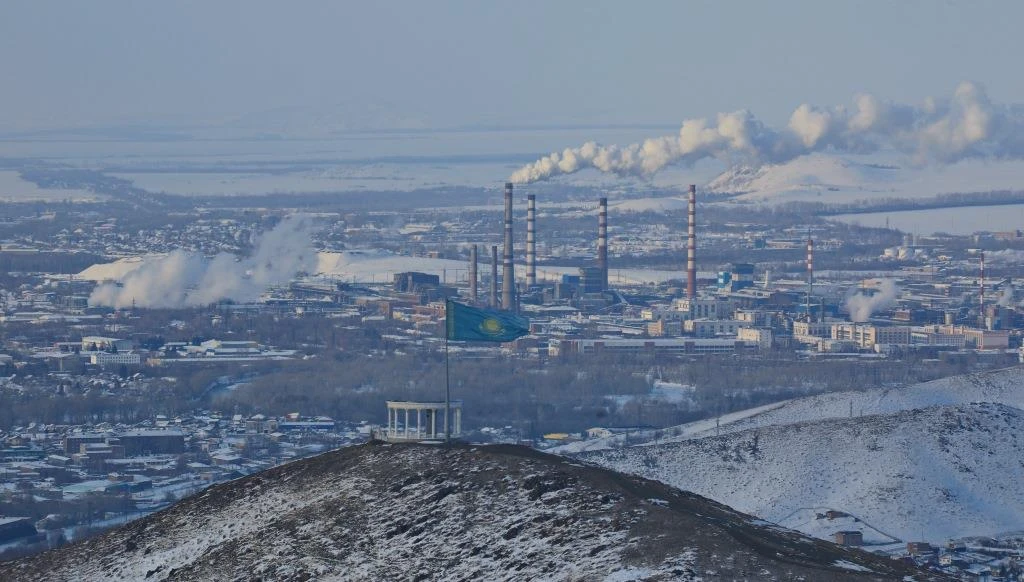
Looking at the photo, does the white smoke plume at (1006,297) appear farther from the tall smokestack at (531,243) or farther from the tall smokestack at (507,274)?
the tall smokestack at (507,274)

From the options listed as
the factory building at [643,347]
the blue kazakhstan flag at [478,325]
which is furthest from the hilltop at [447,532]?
the factory building at [643,347]

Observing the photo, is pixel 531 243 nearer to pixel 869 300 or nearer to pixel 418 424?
pixel 869 300

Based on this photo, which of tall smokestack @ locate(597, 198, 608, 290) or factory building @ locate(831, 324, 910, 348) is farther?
tall smokestack @ locate(597, 198, 608, 290)

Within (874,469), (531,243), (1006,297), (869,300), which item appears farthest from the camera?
(531,243)

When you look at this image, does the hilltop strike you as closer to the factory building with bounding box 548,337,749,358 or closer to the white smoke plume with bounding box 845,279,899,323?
the factory building with bounding box 548,337,749,358

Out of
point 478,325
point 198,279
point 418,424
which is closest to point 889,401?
point 478,325

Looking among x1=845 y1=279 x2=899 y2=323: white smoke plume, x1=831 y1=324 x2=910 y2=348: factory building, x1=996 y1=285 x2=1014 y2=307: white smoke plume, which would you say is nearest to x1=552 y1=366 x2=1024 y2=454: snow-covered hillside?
x1=831 y1=324 x2=910 y2=348: factory building
